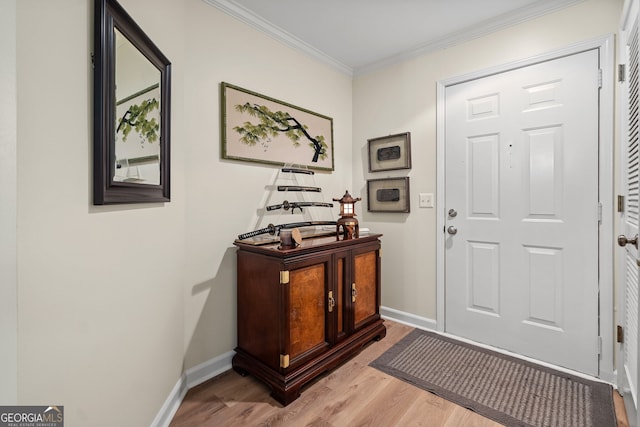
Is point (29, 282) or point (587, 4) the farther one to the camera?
point (587, 4)

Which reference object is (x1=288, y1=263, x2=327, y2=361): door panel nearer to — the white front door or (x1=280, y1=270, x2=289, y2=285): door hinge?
(x1=280, y1=270, x2=289, y2=285): door hinge

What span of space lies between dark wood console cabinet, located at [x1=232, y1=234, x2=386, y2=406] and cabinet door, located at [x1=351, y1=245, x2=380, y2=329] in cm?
1

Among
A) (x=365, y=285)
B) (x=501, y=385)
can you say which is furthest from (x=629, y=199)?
(x=365, y=285)

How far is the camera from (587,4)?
6.04 feet

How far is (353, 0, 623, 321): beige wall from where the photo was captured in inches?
81.0

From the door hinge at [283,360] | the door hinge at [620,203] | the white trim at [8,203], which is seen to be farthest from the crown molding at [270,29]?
the door hinge at [620,203]

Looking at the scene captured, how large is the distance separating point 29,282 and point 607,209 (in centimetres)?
275

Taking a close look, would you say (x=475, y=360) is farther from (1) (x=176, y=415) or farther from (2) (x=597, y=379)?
(1) (x=176, y=415)

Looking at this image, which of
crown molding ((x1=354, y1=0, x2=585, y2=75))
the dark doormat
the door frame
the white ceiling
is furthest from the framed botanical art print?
the door frame

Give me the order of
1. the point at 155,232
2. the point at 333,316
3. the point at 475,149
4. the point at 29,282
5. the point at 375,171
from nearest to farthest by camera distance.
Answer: the point at 29,282 < the point at 155,232 < the point at 333,316 < the point at 475,149 < the point at 375,171

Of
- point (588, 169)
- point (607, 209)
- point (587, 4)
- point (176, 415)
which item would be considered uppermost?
point (587, 4)

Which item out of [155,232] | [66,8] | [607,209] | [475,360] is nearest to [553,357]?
[475,360]

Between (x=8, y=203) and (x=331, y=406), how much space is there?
1656mm

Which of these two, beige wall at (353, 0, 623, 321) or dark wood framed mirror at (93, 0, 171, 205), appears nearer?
dark wood framed mirror at (93, 0, 171, 205)
